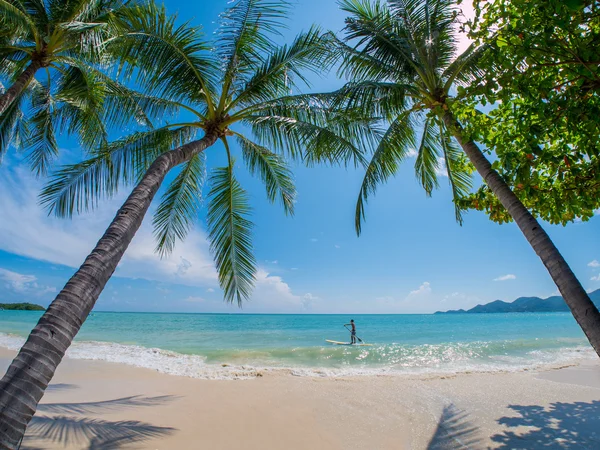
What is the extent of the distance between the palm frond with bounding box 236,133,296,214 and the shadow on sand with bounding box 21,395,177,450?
486 cm

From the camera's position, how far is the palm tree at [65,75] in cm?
541

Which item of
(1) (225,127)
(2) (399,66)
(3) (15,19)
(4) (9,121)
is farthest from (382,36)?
(4) (9,121)

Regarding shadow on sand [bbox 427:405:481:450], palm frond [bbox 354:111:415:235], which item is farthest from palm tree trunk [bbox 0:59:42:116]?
shadow on sand [bbox 427:405:481:450]

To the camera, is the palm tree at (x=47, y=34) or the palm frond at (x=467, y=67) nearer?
the palm frond at (x=467, y=67)

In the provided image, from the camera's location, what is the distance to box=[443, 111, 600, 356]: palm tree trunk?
8.04ft

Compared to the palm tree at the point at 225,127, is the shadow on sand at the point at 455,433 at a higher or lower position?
lower

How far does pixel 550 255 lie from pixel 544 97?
1.34 meters

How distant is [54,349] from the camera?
2.16 metres

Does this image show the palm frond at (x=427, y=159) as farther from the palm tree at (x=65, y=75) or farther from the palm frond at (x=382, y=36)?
the palm tree at (x=65, y=75)

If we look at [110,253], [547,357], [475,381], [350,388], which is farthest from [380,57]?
[547,357]

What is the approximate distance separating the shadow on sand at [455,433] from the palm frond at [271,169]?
16.3ft

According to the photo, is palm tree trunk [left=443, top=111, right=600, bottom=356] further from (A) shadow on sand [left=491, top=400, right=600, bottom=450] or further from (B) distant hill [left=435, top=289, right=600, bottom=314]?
(B) distant hill [left=435, top=289, right=600, bottom=314]

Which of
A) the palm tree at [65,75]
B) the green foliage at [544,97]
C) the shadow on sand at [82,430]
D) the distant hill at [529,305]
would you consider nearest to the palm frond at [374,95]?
the green foliage at [544,97]

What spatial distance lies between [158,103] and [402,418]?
7057mm
